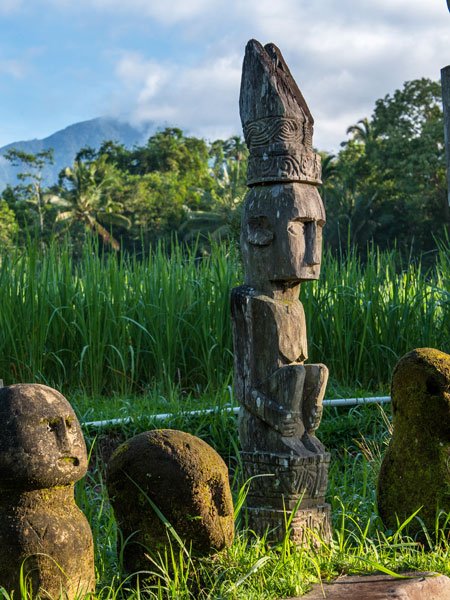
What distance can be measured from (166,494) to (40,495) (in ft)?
1.53

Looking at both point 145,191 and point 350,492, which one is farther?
point 145,191

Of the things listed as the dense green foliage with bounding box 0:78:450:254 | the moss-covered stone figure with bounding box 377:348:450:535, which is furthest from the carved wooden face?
the dense green foliage with bounding box 0:78:450:254

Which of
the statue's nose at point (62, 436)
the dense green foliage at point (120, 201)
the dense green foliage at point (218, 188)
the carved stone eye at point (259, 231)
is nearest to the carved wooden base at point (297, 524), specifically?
A: the statue's nose at point (62, 436)

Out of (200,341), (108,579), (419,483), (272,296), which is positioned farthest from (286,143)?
(200,341)

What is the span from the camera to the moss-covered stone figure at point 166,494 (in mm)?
2570

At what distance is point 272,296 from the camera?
341 cm

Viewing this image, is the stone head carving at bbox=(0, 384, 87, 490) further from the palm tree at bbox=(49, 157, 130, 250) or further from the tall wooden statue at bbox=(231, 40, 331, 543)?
the palm tree at bbox=(49, 157, 130, 250)

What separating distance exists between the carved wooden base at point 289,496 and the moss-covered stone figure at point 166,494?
1.88 feet

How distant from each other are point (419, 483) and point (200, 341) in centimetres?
327

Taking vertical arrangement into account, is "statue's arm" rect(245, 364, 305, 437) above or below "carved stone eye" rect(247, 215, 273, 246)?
below

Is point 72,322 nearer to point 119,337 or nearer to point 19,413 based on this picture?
point 119,337

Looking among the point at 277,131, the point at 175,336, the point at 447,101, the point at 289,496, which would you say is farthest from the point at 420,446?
the point at 175,336

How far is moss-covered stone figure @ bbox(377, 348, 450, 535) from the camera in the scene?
3.30 metres

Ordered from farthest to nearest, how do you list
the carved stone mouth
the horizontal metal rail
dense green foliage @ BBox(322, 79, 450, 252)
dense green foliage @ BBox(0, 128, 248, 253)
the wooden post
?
dense green foliage @ BBox(0, 128, 248, 253)
dense green foliage @ BBox(322, 79, 450, 252)
the horizontal metal rail
the wooden post
the carved stone mouth
